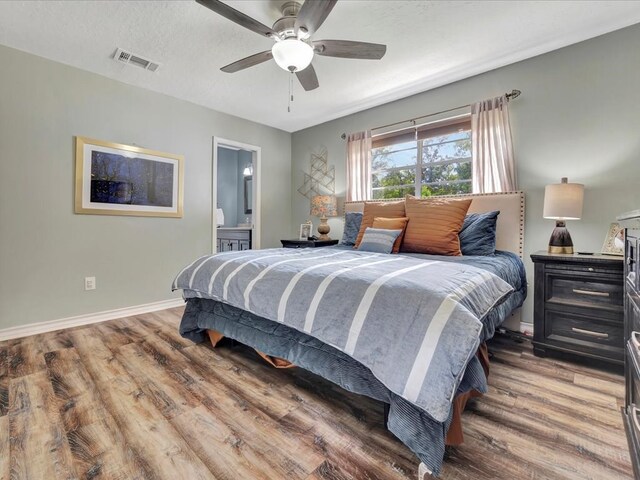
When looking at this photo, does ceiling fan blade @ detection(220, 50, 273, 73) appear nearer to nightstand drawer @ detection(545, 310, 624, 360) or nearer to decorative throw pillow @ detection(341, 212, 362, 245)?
decorative throw pillow @ detection(341, 212, 362, 245)

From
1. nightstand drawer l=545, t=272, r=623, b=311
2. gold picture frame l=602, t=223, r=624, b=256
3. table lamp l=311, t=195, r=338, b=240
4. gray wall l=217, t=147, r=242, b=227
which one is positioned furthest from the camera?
gray wall l=217, t=147, r=242, b=227

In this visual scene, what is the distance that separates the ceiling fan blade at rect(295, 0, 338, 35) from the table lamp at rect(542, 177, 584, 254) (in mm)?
2001

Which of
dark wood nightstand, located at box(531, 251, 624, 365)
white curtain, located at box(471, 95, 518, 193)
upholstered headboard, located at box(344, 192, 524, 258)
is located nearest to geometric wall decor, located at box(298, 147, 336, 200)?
white curtain, located at box(471, 95, 518, 193)

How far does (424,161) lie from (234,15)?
2.43 meters

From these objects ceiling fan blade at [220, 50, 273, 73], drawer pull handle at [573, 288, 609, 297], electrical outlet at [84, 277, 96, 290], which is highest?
ceiling fan blade at [220, 50, 273, 73]

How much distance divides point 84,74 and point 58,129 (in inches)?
24.2

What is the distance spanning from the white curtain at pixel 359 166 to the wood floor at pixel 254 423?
2.40m

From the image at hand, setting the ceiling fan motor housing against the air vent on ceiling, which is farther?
the air vent on ceiling

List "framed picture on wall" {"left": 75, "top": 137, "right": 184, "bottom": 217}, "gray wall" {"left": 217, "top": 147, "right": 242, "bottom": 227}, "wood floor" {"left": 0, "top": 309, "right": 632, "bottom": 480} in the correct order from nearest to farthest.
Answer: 1. "wood floor" {"left": 0, "top": 309, "right": 632, "bottom": 480}
2. "framed picture on wall" {"left": 75, "top": 137, "right": 184, "bottom": 217}
3. "gray wall" {"left": 217, "top": 147, "right": 242, "bottom": 227}

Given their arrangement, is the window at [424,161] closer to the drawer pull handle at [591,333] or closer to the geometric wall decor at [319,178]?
the geometric wall decor at [319,178]

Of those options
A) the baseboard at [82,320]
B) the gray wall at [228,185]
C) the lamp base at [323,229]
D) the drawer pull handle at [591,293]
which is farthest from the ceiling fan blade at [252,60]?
the gray wall at [228,185]

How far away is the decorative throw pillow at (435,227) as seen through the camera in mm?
2486

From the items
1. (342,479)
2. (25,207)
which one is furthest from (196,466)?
(25,207)

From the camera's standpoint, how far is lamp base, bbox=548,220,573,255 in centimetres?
229
